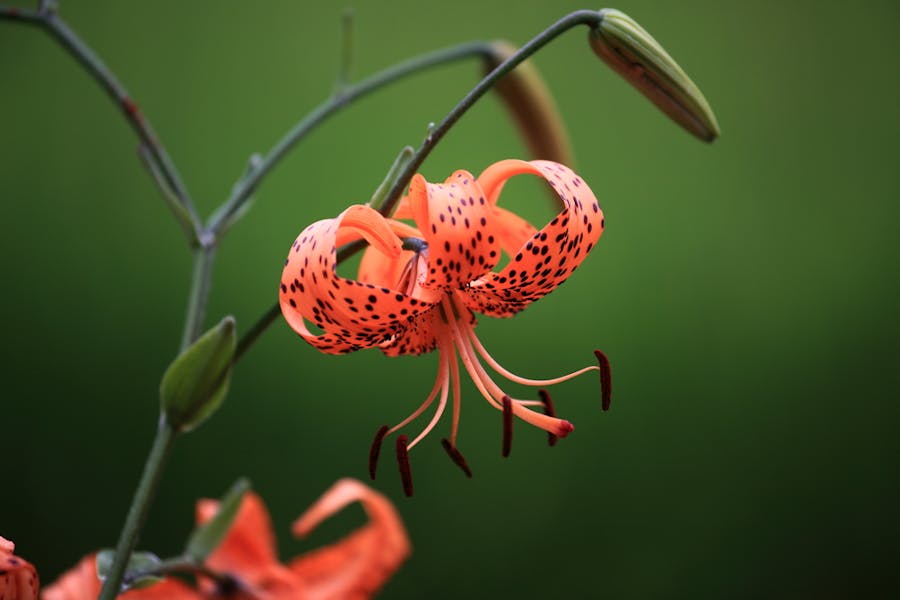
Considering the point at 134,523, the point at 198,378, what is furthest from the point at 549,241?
the point at 134,523

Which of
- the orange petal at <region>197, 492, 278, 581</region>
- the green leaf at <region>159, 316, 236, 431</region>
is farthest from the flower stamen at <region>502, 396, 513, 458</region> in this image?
the orange petal at <region>197, 492, 278, 581</region>

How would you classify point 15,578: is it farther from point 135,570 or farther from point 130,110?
point 130,110

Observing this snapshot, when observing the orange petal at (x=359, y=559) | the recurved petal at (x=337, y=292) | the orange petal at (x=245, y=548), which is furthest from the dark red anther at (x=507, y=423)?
the orange petal at (x=245, y=548)

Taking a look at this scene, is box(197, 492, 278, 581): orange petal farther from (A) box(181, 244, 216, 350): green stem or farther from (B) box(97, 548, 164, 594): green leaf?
(A) box(181, 244, 216, 350): green stem

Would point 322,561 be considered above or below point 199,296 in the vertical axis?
below

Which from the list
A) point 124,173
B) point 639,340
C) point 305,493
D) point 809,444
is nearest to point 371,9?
point 124,173

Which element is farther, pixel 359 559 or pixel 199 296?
pixel 359 559

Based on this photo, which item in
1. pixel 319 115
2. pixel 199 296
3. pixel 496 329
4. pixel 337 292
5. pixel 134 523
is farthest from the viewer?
pixel 496 329
